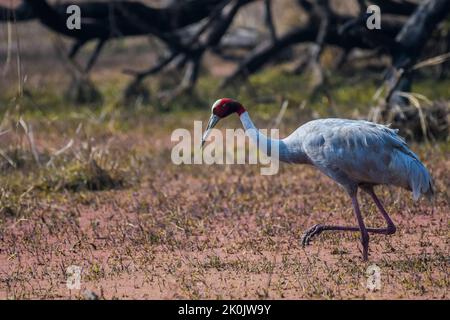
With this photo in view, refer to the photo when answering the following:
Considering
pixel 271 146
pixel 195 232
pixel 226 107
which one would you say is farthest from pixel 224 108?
pixel 195 232

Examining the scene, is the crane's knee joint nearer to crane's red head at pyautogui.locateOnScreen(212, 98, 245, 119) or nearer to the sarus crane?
the sarus crane

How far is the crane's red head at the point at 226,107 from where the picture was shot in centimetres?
743

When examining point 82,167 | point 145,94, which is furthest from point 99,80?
point 82,167

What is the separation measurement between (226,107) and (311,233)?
1.31 metres

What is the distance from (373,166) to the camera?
668cm

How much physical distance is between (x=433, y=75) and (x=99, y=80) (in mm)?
6559

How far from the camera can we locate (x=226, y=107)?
746 centimetres

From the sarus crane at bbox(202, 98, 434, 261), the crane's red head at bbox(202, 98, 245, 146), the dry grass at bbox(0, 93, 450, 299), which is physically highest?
the crane's red head at bbox(202, 98, 245, 146)

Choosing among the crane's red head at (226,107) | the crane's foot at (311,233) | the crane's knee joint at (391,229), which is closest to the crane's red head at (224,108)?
the crane's red head at (226,107)

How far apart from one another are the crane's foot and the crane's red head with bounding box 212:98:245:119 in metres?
1.18

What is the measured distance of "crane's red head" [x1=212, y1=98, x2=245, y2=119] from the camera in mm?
7434

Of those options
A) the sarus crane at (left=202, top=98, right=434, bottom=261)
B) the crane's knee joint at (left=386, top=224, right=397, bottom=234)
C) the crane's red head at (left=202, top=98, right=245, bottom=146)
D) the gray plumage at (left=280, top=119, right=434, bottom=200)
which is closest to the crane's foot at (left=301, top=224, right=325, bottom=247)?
the sarus crane at (left=202, top=98, right=434, bottom=261)

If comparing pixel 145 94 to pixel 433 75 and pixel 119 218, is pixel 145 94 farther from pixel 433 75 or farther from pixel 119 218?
pixel 119 218
